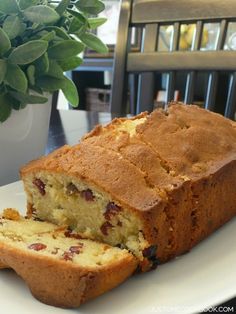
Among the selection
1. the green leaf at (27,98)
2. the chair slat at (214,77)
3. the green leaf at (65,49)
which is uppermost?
the green leaf at (65,49)

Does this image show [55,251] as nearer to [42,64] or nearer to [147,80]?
[42,64]

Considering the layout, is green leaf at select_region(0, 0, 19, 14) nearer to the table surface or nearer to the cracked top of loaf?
the cracked top of loaf

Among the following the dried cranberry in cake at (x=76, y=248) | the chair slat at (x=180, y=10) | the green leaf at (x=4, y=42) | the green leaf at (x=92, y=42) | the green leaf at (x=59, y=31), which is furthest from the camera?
the chair slat at (x=180, y=10)

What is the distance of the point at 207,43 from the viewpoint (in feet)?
14.9

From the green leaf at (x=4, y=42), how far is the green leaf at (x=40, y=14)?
8 cm

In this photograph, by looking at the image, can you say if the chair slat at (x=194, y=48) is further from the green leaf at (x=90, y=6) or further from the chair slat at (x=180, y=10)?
the green leaf at (x=90, y=6)

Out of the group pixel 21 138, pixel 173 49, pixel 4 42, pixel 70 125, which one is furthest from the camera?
pixel 173 49

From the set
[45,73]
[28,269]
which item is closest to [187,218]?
[28,269]

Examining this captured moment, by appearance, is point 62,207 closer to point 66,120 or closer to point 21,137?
point 21,137

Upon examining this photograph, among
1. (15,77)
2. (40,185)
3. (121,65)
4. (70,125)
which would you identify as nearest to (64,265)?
(40,185)

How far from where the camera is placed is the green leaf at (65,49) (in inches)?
41.7

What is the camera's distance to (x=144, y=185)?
84 centimetres

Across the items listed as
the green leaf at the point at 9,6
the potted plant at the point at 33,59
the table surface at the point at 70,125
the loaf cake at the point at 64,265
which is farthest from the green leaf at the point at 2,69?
the table surface at the point at 70,125

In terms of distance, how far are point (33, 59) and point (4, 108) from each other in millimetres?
160
